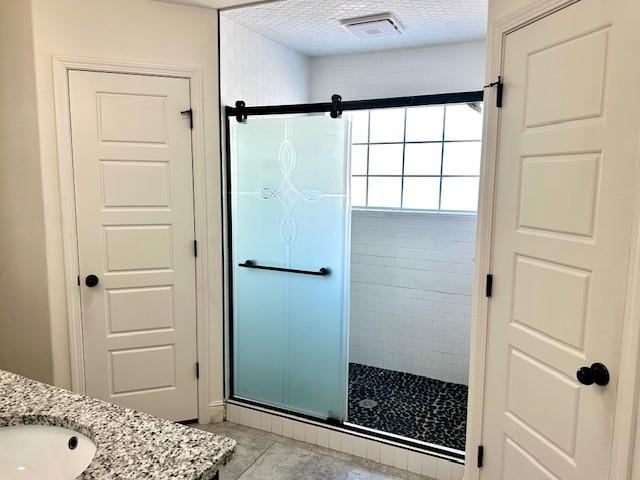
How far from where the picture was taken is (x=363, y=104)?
2570 millimetres

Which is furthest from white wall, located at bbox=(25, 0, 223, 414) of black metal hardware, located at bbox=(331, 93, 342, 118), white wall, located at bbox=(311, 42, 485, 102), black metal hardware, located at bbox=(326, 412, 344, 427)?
black metal hardware, located at bbox=(326, 412, 344, 427)

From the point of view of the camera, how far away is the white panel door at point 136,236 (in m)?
2.60

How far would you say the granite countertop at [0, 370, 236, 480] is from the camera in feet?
3.19

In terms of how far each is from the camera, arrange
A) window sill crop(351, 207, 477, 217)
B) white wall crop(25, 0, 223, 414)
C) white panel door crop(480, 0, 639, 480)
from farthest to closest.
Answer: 1. window sill crop(351, 207, 477, 217)
2. white wall crop(25, 0, 223, 414)
3. white panel door crop(480, 0, 639, 480)

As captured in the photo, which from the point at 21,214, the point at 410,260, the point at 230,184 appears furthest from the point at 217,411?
the point at 410,260

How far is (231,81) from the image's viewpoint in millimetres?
2934

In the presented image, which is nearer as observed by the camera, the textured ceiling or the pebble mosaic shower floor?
the textured ceiling

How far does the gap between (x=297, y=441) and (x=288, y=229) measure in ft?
4.32

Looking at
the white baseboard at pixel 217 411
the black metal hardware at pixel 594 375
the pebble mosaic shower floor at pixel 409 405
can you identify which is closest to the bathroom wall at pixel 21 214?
the white baseboard at pixel 217 411

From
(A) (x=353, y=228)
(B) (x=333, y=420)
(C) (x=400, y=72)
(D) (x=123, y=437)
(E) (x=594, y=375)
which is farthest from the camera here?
(A) (x=353, y=228)

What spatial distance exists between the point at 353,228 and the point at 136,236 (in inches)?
69.7

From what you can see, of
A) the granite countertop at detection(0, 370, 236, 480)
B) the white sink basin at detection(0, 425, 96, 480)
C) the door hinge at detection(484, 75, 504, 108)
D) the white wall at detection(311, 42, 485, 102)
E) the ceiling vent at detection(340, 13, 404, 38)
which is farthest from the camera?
the white wall at detection(311, 42, 485, 102)

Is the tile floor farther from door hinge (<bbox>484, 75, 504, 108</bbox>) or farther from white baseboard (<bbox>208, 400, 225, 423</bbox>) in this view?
door hinge (<bbox>484, 75, 504, 108</bbox>)

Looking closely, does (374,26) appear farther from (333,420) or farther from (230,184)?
(333,420)
